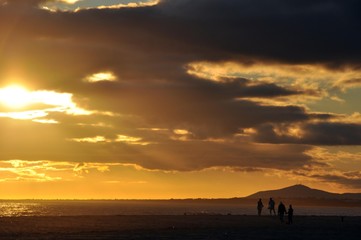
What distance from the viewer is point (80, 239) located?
46844 millimetres

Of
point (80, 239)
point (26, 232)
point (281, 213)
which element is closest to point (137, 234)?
point (80, 239)

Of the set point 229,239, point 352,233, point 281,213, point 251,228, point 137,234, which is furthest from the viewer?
point 281,213

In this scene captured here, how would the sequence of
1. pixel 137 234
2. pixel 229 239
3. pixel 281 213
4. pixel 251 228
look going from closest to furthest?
1. pixel 229 239
2. pixel 137 234
3. pixel 251 228
4. pixel 281 213

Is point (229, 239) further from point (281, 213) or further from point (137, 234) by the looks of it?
point (281, 213)

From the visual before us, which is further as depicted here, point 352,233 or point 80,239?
point 352,233

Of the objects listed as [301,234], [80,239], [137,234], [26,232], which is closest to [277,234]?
[301,234]

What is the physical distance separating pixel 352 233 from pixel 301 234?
16.4ft

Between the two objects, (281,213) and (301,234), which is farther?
(281,213)

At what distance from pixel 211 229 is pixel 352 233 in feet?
38.6

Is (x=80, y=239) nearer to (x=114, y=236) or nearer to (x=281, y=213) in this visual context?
(x=114, y=236)

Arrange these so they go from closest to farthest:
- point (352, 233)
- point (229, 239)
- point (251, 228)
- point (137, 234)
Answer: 1. point (229, 239)
2. point (137, 234)
3. point (352, 233)
4. point (251, 228)

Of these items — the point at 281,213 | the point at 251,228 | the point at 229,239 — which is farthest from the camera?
the point at 281,213

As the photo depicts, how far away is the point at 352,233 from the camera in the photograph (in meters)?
54.6

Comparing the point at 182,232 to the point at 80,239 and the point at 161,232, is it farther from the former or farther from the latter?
the point at 80,239
